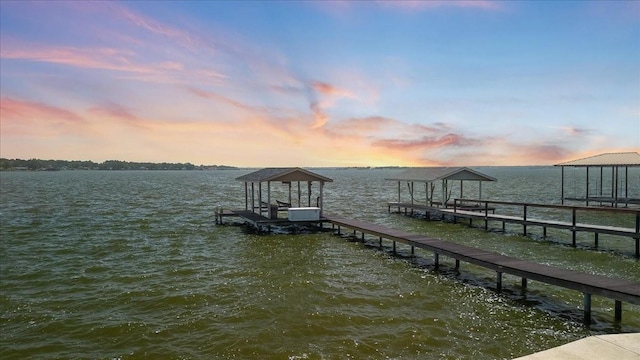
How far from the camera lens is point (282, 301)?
40.5ft

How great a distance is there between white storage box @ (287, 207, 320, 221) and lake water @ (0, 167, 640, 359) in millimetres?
2444

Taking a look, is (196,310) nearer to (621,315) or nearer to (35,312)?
(35,312)

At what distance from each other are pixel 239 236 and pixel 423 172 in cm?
1589

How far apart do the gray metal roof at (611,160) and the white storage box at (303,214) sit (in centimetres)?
2218

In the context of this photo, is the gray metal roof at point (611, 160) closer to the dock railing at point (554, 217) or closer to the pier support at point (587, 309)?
the dock railing at point (554, 217)

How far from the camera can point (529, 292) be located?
42.0 ft

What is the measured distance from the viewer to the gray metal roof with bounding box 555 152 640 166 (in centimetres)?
3144

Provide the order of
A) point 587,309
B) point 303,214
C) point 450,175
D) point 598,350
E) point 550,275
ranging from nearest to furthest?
point 598,350, point 587,309, point 550,275, point 303,214, point 450,175

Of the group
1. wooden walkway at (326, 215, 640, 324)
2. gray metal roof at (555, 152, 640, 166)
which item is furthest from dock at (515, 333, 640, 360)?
gray metal roof at (555, 152, 640, 166)

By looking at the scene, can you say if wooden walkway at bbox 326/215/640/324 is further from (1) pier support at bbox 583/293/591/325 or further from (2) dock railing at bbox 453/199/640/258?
(2) dock railing at bbox 453/199/640/258

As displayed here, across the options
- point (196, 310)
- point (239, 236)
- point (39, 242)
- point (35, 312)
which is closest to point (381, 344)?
point (196, 310)

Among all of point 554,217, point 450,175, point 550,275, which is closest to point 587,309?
point 550,275

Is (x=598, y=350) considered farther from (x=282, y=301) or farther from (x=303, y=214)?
(x=303, y=214)

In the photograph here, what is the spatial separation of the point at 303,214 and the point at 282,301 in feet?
39.0
